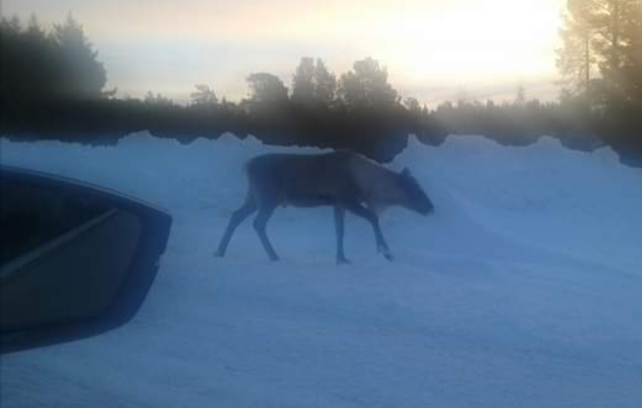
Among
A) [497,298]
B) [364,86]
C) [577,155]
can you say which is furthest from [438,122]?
[497,298]

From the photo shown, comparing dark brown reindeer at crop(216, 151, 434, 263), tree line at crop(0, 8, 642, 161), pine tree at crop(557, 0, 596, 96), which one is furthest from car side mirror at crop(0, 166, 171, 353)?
pine tree at crop(557, 0, 596, 96)

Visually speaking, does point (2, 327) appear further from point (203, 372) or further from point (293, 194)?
point (293, 194)

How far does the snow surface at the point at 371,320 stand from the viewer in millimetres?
6758

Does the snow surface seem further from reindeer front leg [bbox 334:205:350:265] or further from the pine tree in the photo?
the pine tree

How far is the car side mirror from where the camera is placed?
3.70m

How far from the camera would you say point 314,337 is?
8.53 m

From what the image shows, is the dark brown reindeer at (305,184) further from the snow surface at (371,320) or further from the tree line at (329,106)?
the tree line at (329,106)

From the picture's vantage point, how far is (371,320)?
9539 mm

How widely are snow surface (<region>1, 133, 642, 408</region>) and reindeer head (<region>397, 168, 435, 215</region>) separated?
0.67 m

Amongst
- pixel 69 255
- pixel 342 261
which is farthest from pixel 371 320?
pixel 69 255

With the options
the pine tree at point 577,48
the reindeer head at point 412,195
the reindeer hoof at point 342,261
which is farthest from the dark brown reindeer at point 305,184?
the pine tree at point 577,48

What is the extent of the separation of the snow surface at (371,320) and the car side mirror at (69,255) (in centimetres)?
173

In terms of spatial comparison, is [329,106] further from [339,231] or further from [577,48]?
[339,231]

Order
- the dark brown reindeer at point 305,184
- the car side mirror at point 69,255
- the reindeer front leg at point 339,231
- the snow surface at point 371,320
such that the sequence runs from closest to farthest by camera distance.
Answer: the car side mirror at point 69,255 < the snow surface at point 371,320 < the reindeer front leg at point 339,231 < the dark brown reindeer at point 305,184
